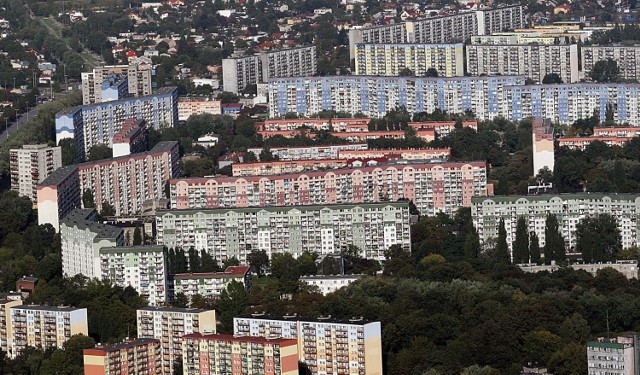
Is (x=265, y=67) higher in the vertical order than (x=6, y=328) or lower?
higher

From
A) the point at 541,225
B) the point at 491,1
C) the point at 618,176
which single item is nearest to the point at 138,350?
the point at 541,225

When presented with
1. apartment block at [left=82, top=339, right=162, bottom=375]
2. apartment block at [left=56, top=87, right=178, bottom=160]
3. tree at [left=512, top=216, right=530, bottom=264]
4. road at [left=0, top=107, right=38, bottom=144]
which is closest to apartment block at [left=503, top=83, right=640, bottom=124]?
apartment block at [left=56, top=87, right=178, bottom=160]

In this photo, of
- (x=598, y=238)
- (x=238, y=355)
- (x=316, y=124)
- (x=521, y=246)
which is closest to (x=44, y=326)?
(x=238, y=355)

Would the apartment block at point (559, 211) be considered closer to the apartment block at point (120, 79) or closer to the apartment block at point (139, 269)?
the apartment block at point (139, 269)

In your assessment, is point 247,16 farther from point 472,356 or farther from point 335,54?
point 472,356

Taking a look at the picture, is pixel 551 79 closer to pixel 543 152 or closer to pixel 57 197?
pixel 543 152

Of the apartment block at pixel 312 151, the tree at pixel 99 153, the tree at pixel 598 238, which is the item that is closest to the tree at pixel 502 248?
the tree at pixel 598 238
